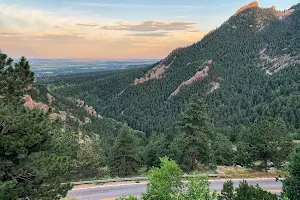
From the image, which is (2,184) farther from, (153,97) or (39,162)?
(153,97)

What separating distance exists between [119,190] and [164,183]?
11340 mm

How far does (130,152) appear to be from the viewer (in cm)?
3438

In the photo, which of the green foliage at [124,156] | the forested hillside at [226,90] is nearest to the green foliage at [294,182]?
the green foliage at [124,156]

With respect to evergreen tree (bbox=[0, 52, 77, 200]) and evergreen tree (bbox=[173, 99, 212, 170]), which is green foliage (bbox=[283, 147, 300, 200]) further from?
evergreen tree (bbox=[173, 99, 212, 170])

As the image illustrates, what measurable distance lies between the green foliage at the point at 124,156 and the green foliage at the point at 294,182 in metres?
19.9

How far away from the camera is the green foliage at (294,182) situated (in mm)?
15820

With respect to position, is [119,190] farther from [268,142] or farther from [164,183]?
[268,142]

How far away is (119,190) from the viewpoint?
22.9 m

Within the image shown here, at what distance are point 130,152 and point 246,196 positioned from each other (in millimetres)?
21411

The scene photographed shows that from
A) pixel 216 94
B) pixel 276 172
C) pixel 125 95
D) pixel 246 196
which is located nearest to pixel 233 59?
pixel 216 94

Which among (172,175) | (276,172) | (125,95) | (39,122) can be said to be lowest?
(125,95)

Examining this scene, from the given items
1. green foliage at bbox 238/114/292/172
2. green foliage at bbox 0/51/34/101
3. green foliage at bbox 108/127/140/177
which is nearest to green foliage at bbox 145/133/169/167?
green foliage at bbox 108/127/140/177

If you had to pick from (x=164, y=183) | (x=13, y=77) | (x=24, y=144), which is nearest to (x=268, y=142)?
(x=164, y=183)

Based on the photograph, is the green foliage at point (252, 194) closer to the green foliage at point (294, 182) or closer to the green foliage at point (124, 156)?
the green foliage at point (294, 182)
